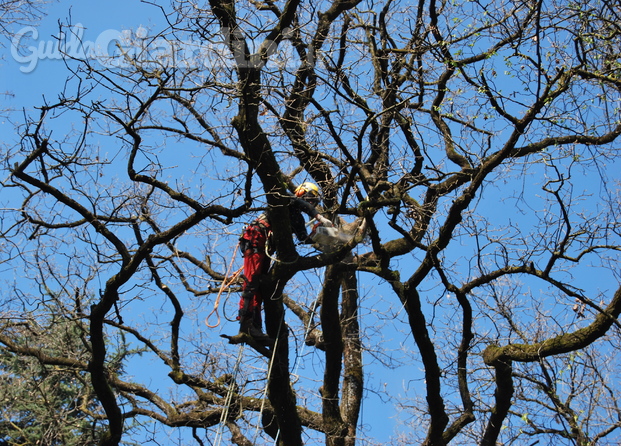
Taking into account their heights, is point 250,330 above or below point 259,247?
below

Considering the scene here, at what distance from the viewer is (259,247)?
19.8 ft

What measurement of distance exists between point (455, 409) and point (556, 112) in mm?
3181

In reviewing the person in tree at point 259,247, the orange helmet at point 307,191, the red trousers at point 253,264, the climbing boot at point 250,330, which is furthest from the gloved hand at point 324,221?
the climbing boot at point 250,330

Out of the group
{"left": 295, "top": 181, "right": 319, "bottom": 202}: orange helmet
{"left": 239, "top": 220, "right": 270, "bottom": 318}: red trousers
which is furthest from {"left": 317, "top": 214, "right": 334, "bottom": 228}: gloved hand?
{"left": 239, "top": 220, "right": 270, "bottom": 318}: red trousers

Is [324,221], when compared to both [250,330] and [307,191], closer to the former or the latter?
[307,191]

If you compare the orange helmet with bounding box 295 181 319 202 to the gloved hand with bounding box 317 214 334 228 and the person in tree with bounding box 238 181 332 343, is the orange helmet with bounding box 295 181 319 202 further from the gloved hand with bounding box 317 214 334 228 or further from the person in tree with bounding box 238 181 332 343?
the gloved hand with bounding box 317 214 334 228

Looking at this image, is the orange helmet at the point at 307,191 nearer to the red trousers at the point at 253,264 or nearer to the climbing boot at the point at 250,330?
the red trousers at the point at 253,264

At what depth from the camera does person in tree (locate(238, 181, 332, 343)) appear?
5938mm

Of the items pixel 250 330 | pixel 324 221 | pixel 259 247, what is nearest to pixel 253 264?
pixel 259 247

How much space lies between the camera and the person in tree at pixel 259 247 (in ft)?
19.5

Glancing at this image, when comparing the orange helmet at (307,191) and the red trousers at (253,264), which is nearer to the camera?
the red trousers at (253,264)

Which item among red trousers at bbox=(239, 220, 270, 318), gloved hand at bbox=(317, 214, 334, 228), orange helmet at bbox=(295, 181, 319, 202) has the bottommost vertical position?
red trousers at bbox=(239, 220, 270, 318)

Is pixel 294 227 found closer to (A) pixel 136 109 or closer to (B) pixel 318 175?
(B) pixel 318 175

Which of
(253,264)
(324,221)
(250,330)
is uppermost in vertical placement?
(324,221)
